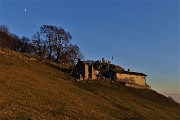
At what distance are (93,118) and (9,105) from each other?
10186mm

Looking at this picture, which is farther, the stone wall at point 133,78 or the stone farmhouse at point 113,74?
the stone wall at point 133,78

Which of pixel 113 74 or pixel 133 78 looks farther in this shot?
pixel 133 78

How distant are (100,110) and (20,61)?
3962cm

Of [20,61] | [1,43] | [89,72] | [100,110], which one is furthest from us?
[1,43]

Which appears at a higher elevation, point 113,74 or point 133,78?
point 113,74

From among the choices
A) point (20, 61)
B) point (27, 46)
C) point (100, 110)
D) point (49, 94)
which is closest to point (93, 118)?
point (100, 110)

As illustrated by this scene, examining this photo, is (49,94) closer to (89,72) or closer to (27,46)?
(89,72)

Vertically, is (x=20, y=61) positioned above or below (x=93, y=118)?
above

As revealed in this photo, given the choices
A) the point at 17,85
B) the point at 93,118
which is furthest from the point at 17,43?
the point at 93,118

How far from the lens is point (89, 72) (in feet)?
303

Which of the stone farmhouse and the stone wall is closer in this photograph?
the stone farmhouse

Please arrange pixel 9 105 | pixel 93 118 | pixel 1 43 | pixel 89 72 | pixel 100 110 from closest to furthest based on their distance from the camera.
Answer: pixel 9 105 → pixel 93 118 → pixel 100 110 → pixel 89 72 → pixel 1 43

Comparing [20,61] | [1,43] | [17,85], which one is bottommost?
[17,85]

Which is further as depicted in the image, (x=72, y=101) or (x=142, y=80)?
(x=142, y=80)
